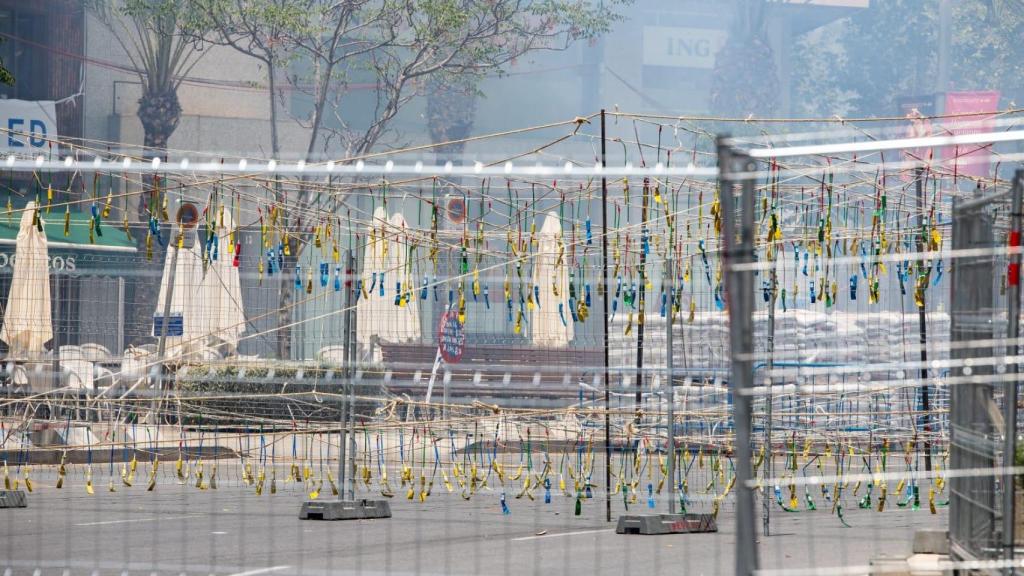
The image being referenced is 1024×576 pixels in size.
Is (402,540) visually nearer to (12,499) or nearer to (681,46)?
(12,499)

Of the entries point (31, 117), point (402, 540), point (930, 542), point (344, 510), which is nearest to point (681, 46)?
point (31, 117)

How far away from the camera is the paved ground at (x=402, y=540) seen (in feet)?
28.8

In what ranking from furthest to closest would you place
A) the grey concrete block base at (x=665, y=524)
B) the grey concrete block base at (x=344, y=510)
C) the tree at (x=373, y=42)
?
the tree at (x=373, y=42)
the grey concrete block base at (x=344, y=510)
the grey concrete block base at (x=665, y=524)

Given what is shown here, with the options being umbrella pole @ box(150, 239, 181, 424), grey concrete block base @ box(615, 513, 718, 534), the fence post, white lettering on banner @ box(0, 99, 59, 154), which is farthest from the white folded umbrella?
white lettering on banner @ box(0, 99, 59, 154)

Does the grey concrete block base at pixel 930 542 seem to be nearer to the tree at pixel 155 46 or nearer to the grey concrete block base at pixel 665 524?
the grey concrete block base at pixel 665 524

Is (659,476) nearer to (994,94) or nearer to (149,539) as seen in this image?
(149,539)

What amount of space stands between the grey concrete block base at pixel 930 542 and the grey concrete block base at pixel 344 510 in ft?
14.9

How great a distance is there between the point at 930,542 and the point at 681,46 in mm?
48346

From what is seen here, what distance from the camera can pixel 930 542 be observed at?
25.5 feet

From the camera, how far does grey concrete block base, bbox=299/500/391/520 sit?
11.0 metres

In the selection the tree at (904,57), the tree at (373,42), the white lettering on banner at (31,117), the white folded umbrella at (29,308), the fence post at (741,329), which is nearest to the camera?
the fence post at (741,329)

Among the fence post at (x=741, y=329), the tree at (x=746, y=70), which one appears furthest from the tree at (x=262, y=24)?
the fence post at (x=741, y=329)

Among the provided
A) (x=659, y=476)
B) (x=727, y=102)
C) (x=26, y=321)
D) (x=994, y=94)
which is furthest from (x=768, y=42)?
(x=26, y=321)

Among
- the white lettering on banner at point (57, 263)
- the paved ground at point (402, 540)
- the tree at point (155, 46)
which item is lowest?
the paved ground at point (402, 540)
